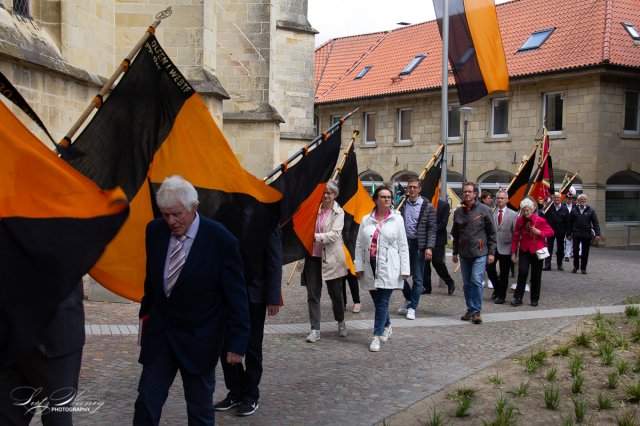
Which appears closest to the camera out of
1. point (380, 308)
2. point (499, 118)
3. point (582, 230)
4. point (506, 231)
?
point (380, 308)

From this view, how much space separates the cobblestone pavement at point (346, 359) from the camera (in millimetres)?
6016

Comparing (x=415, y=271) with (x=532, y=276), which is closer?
(x=415, y=271)

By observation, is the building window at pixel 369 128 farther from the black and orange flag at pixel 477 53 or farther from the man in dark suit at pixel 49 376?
the man in dark suit at pixel 49 376

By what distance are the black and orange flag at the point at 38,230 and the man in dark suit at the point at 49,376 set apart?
17.2 inches

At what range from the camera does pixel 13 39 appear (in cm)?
955

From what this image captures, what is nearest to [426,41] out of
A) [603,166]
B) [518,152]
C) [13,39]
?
[518,152]

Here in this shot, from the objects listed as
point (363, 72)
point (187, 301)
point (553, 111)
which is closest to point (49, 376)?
point (187, 301)

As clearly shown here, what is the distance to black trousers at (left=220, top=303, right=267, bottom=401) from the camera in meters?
5.93

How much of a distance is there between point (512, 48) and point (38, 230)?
108 ft

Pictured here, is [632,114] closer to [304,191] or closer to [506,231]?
[506,231]

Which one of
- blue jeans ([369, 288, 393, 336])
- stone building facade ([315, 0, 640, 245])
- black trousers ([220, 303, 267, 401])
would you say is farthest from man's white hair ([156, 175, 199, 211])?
stone building facade ([315, 0, 640, 245])

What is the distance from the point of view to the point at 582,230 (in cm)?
1767

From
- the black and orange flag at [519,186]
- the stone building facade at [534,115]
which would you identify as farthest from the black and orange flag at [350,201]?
the stone building facade at [534,115]

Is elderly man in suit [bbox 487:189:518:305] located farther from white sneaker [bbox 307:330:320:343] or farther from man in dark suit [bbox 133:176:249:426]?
man in dark suit [bbox 133:176:249:426]
